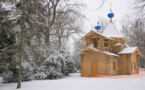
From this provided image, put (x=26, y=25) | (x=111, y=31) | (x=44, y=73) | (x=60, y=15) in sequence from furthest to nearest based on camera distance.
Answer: (x=111, y=31) → (x=60, y=15) → (x=44, y=73) → (x=26, y=25)

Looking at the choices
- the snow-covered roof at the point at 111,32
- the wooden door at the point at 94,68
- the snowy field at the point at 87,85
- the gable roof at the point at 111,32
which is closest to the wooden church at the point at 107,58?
the wooden door at the point at 94,68

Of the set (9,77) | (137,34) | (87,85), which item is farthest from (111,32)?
(9,77)

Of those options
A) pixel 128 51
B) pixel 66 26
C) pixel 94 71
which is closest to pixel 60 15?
pixel 66 26

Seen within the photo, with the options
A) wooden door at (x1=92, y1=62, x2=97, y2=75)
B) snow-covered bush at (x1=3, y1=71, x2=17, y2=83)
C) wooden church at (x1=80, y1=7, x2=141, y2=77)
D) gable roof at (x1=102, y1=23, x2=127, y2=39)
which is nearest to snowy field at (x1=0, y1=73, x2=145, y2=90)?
snow-covered bush at (x1=3, y1=71, x2=17, y2=83)

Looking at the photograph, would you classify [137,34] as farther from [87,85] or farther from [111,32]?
[87,85]

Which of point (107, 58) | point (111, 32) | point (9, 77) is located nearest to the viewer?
point (9, 77)

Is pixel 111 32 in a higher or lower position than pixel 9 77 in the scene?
higher

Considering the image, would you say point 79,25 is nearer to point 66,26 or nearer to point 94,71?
point 66,26

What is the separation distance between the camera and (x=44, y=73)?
1861cm

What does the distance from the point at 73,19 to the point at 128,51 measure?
9.42 meters

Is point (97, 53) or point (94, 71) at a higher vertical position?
point (97, 53)

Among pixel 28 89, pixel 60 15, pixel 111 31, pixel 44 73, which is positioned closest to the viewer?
pixel 28 89

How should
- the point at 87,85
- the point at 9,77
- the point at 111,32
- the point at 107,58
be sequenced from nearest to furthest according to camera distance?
the point at 87,85, the point at 9,77, the point at 107,58, the point at 111,32

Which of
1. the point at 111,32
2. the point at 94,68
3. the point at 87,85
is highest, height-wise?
the point at 111,32
